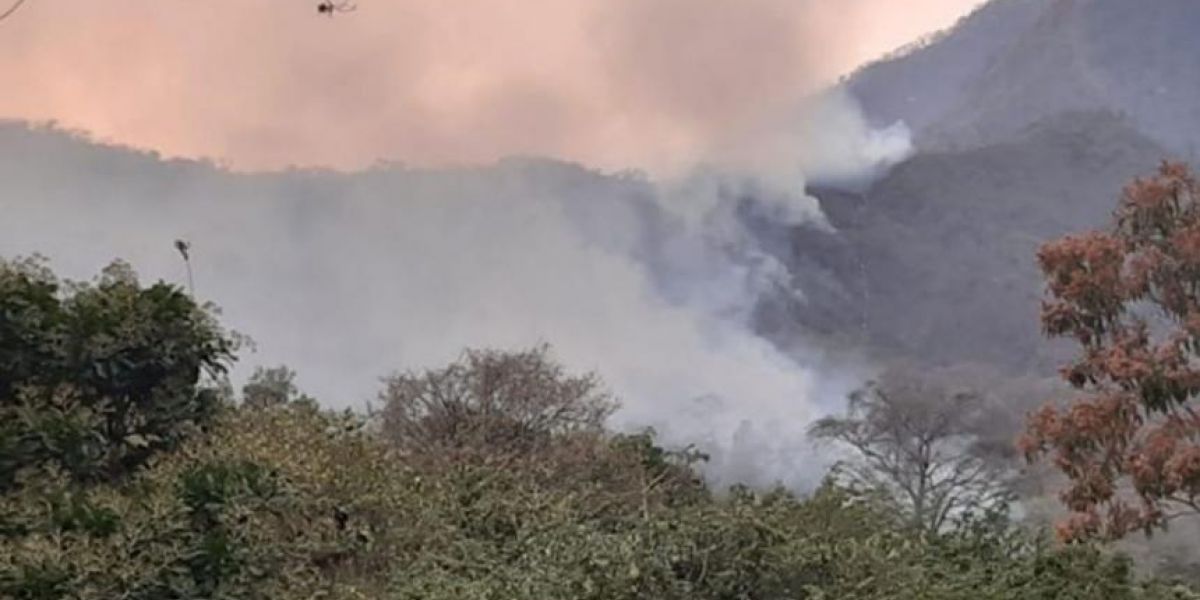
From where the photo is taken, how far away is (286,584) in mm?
8000

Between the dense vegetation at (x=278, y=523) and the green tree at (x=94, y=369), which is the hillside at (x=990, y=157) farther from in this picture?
the green tree at (x=94, y=369)

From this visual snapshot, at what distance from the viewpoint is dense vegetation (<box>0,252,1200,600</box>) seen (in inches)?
288

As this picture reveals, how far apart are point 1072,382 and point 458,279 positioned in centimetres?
7758

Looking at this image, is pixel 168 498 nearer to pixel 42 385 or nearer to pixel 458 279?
pixel 42 385

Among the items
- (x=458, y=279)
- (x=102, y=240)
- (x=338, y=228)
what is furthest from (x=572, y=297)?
(x=102, y=240)

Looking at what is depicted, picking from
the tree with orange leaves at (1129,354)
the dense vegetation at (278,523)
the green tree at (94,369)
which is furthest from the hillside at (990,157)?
the green tree at (94,369)

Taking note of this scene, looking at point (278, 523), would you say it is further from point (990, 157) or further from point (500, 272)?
point (990, 157)

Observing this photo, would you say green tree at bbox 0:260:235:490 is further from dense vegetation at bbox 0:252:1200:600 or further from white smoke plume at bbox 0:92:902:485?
white smoke plume at bbox 0:92:902:485

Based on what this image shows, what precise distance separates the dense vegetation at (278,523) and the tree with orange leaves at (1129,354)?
2.59 ft

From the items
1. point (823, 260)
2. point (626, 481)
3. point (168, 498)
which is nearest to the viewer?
point (168, 498)

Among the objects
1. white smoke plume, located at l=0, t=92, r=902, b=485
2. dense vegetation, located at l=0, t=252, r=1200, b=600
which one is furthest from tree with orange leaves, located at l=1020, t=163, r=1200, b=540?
white smoke plume, located at l=0, t=92, r=902, b=485

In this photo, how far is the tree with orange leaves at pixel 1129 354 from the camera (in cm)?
1048

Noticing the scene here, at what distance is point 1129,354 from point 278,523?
6.35m

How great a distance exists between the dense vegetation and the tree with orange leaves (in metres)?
0.79
